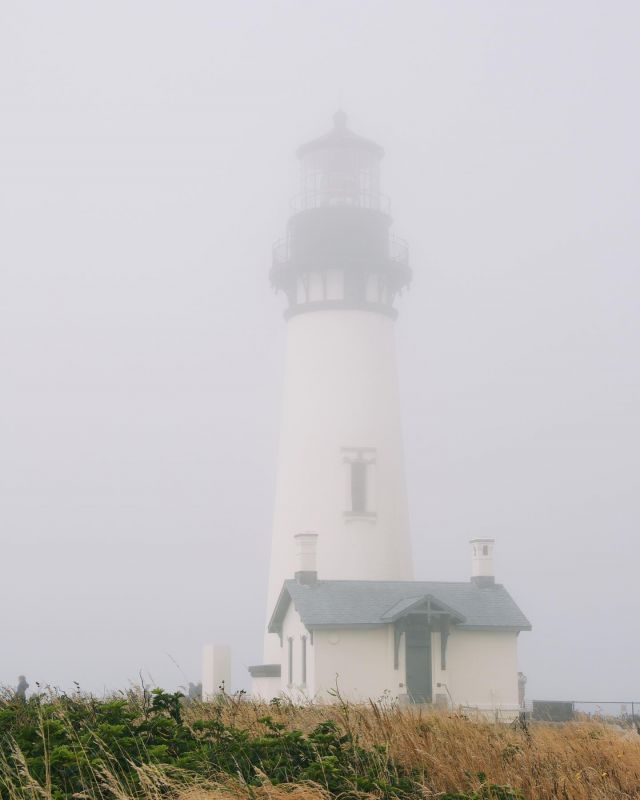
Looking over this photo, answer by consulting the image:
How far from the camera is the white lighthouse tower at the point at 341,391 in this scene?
1255 inches

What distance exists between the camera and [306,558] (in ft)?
99.8

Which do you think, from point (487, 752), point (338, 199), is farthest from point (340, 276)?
point (487, 752)

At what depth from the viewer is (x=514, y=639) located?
30234 mm

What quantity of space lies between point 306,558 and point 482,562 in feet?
16.5

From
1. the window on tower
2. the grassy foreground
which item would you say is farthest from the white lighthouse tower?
the grassy foreground

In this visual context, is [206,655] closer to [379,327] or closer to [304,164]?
[379,327]

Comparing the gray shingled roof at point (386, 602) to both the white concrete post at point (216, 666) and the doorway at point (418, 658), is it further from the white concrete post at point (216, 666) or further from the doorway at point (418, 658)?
the white concrete post at point (216, 666)

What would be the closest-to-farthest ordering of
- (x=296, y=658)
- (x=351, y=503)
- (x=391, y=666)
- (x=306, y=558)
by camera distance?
(x=391, y=666), (x=296, y=658), (x=306, y=558), (x=351, y=503)

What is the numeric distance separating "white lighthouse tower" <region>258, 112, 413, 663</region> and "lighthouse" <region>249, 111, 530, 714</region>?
0.04m

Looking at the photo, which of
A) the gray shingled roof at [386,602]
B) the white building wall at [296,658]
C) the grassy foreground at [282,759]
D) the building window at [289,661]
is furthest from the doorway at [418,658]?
the grassy foreground at [282,759]

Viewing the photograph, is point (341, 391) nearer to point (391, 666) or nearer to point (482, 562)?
point (482, 562)

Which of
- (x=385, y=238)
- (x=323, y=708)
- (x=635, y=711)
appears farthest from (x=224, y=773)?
(x=385, y=238)

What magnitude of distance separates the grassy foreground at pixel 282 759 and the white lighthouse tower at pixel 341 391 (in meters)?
20.1

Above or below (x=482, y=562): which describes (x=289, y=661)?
below
